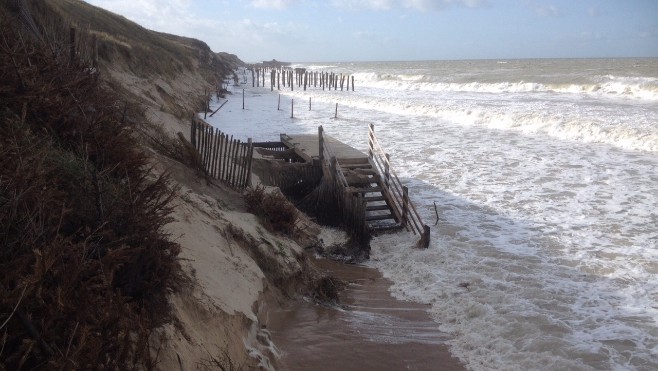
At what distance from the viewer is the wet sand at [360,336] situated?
549 centimetres

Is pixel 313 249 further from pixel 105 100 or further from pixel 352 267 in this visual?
pixel 105 100

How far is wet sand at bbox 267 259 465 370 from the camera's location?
549cm

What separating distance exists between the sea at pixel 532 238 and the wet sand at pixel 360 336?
331mm

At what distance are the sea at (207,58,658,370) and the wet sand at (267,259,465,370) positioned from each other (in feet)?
1.08

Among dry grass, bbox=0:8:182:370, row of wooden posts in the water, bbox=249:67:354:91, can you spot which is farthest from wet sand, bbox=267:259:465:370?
row of wooden posts in the water, bbox=249:67:354:91

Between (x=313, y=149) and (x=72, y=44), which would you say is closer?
(x=72, y=44)

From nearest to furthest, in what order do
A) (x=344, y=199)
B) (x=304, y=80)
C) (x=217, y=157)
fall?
1. (x=217, y=157)
2. (x=344, y=199)
3. (x=304, y=80)

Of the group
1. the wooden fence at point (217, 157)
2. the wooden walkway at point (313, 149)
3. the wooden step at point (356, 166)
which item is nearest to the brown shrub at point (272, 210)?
the wooden fence at point (217, 157)

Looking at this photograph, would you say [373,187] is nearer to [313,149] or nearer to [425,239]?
[425,239]

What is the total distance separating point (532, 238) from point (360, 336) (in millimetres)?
5579

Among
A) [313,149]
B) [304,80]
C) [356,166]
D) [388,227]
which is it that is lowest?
[388,227]

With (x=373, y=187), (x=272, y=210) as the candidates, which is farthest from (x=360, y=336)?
(x=373, y=187)

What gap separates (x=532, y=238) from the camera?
1012cm

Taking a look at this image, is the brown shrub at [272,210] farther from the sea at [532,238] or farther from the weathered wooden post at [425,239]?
the weathered wooden post at [425,239]
